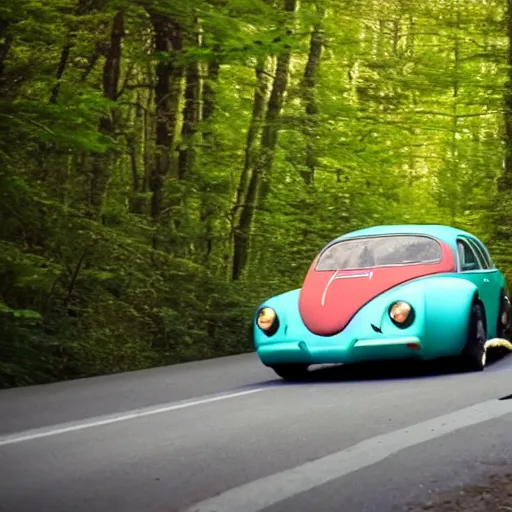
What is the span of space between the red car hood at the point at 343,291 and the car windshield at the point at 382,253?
20 cm

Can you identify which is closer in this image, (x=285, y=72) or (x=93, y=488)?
(x=93, y=488)

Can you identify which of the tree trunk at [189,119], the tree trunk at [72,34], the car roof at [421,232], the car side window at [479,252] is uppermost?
the tree trunk at [72,34]

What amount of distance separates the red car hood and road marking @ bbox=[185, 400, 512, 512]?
7.76ft

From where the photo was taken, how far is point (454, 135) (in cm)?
2683

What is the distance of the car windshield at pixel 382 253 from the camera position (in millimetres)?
10531

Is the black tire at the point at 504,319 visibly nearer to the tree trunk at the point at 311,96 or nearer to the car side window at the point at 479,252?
the car side window at the point at 479,252

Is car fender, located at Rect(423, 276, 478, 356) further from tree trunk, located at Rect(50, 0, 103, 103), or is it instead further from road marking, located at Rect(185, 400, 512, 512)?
tree trunk, located at Rect(50, 0, 103, 103)

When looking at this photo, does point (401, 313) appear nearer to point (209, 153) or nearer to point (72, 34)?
point (72, 34)

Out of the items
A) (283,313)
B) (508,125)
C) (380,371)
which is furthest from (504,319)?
(508,125)

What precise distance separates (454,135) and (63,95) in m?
16.3

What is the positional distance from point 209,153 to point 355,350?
31.9ft

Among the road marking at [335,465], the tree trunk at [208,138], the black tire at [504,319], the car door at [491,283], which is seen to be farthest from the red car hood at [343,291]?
the tree trunk at [208,138]

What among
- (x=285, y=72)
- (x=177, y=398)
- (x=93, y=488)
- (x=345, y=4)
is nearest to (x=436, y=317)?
(x=177, y=398)

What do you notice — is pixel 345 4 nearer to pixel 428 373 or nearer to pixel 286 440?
pixel 428 373
